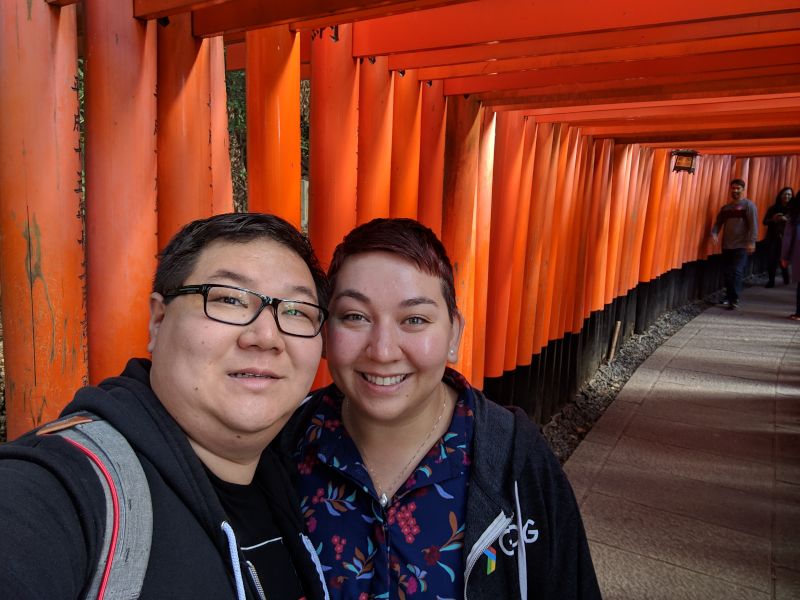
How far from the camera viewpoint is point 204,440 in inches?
49.8

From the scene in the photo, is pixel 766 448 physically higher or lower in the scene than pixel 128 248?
lower

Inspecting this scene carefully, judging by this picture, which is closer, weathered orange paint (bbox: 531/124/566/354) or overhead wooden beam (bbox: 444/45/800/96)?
overhead wooden beam (bbox: 444/45/800/96)

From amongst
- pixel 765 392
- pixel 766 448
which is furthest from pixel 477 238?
pixel 765 392

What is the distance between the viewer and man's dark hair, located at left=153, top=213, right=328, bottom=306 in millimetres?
1299

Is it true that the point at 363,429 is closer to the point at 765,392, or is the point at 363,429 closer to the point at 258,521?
the point at 258,521

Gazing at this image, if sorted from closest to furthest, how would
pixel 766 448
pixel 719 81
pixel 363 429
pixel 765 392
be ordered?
pixel 363 429 < pixel 719 81 < pixel 766 448 < pixel 765 392

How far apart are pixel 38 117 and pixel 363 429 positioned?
1.58m

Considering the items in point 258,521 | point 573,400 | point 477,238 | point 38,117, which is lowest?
point 573,400

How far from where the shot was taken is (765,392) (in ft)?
22.0

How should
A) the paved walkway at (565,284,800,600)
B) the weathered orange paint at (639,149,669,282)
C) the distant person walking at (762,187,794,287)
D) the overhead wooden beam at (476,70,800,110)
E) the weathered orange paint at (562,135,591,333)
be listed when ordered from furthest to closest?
1. the distant person walking at (762,187,794,287)
2. the weathered orange paint at (639,149,669,282)
3. the weathered orange paint at (562,135,591,333)
4. the overhead wooden beam at (476,70,800,110)
5. the paved walkway at (565,284,800,600)

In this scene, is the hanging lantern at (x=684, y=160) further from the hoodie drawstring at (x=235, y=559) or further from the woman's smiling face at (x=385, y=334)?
the hoodie drawstring at (x=235, y=559)

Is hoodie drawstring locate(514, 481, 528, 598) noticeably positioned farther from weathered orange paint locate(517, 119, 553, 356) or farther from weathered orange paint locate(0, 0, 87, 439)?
weathered orange paint locate(517, 119, 553, 356)

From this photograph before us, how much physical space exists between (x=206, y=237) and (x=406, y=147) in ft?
7.97

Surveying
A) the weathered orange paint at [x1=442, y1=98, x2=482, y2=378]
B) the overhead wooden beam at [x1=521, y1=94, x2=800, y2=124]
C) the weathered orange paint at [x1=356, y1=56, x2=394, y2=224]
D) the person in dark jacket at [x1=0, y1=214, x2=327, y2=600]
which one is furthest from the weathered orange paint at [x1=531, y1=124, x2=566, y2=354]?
the person in dark jacket at [x1=0, y1=214, x2=327, y2=600]
